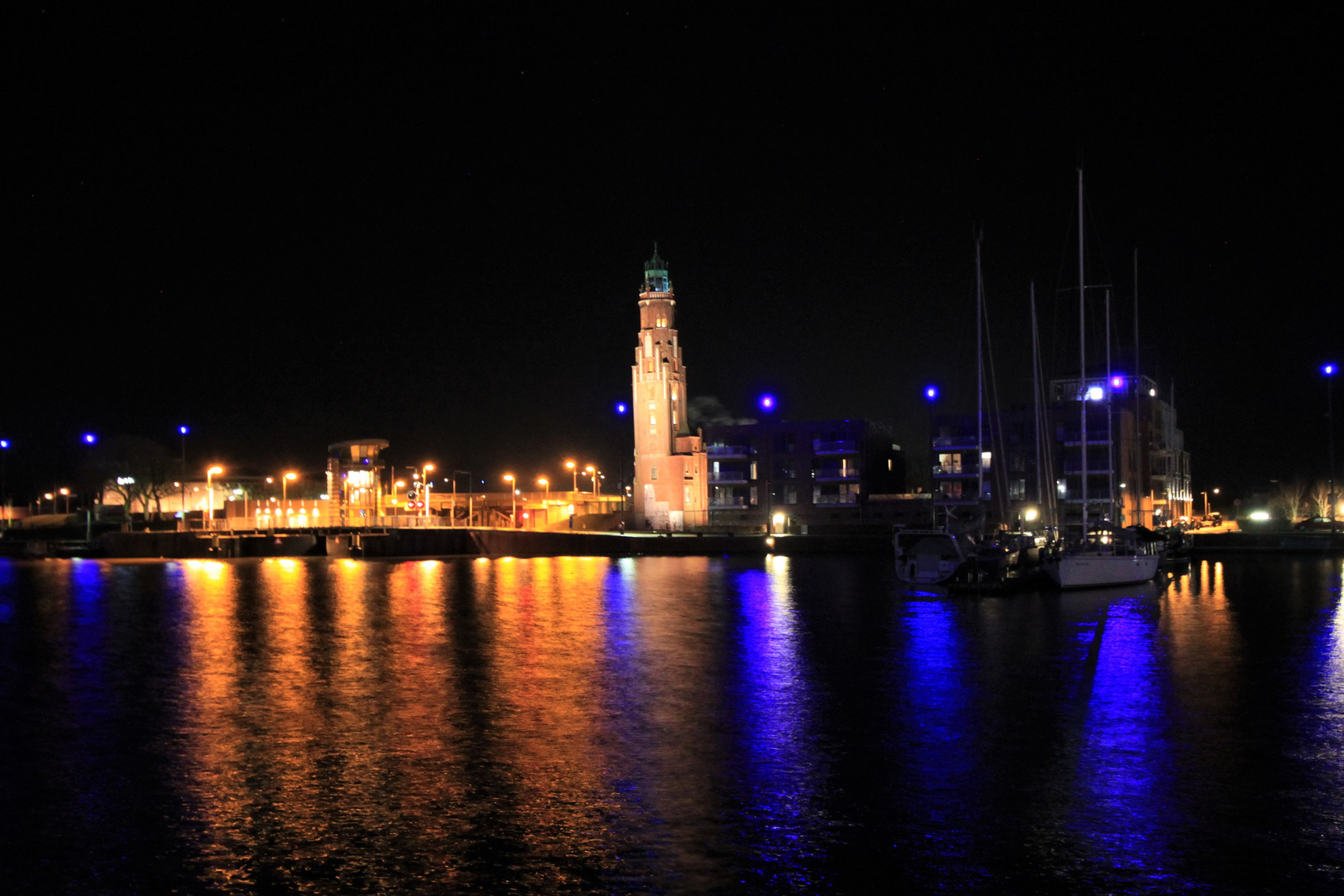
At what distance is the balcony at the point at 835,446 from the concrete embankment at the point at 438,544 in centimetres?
900

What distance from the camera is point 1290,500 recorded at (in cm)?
11619

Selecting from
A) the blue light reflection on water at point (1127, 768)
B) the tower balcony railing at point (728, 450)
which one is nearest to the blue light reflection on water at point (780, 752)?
the blue light reflection on water at point (1127, 768)

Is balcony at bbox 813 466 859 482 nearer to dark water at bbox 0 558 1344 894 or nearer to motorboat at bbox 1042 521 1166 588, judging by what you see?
motorboat at bbox 1042 521 1166 588

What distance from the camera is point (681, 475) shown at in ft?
340

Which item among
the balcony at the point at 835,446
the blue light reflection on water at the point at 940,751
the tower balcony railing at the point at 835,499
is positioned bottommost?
the blue light reflection on water at the point at 940,751

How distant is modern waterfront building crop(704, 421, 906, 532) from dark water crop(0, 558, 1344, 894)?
188 ft

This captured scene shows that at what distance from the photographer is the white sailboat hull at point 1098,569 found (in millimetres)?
47562

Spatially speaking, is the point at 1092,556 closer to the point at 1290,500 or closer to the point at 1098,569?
the point at 1098,569

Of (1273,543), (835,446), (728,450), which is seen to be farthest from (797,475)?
(1273,543)

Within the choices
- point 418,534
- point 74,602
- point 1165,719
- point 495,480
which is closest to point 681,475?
point 418,534

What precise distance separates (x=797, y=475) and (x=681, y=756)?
80.6 meters

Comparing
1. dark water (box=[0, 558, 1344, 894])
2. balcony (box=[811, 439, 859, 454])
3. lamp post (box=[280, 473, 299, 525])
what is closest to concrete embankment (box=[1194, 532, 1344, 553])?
balcony (box=[811, 439, 859, 454])

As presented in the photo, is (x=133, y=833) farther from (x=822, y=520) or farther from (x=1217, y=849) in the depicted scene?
(x=822, y=520)

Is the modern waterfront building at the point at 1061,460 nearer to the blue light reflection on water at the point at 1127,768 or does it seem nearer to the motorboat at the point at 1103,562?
the motorboat at the point at 1103,562
